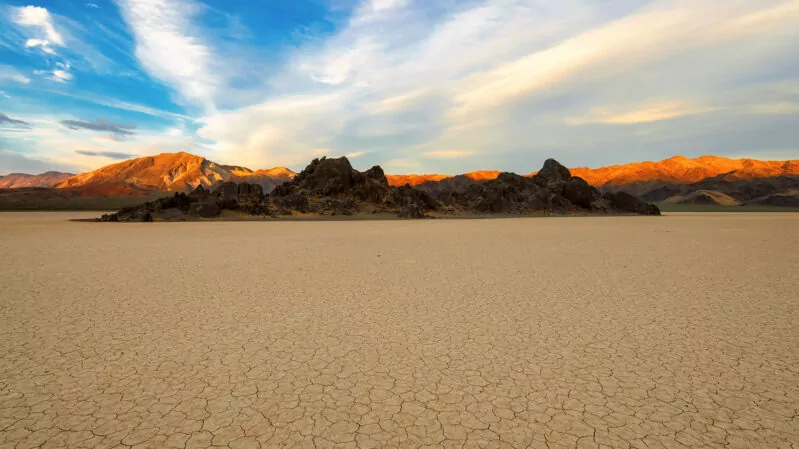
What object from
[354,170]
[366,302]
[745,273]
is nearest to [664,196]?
[354,170]

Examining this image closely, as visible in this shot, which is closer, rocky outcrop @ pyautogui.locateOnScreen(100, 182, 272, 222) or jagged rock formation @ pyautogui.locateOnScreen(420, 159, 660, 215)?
rocky outcrop @ pyautogui.locateOnScreen(100, 182, 272, 222)

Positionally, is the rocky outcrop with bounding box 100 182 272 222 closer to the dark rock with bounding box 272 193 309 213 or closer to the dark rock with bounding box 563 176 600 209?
the dark rock with bounding box 272 193 309 213

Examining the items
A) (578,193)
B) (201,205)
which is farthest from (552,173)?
(201,205)

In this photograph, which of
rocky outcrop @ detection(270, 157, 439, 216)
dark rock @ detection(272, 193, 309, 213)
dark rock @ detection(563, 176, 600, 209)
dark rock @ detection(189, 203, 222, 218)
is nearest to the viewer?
dark rock @ detection(189, 203, 222, 218)

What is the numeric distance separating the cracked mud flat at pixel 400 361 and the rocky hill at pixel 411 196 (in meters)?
57.1

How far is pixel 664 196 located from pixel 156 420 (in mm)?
190969

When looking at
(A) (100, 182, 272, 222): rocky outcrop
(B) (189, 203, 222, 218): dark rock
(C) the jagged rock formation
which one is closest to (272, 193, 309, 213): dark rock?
(A) (100, 182, 272, 222): rocky outcrop

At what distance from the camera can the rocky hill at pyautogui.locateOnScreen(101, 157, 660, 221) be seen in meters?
70.2

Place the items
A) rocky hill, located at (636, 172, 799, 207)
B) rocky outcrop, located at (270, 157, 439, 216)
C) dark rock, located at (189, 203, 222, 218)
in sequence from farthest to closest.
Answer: rocky hill, located at (636, 172, 799, 207), rocky outcrop, located at (270, 157, 439, 216), dark rock, located at (189, 203, 222, 218)

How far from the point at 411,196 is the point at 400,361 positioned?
82.2 metres

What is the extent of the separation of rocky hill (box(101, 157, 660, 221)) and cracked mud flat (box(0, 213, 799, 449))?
5707 centimetres

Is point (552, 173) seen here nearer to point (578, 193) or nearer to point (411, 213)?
point (578, 193)

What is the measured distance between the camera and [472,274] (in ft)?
41.1

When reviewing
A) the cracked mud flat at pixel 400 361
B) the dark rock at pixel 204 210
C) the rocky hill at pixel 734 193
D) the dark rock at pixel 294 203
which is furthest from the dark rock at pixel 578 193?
the rocky hill at pixel 734 193
